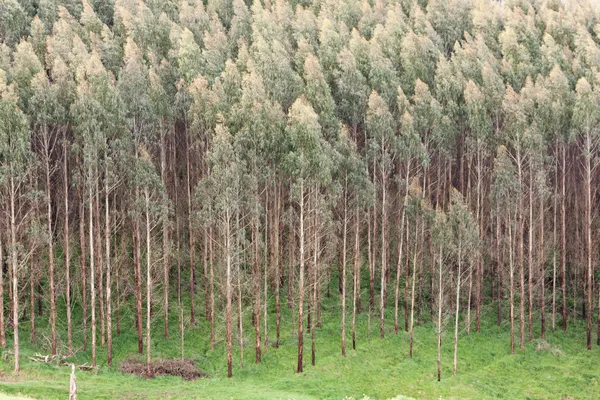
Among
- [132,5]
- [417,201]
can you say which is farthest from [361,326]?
→ [132,5]

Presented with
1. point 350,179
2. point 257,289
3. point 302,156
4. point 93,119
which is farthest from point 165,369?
point 350,179

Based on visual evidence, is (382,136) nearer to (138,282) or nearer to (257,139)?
(257,139)

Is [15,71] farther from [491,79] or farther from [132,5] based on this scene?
[491,79]

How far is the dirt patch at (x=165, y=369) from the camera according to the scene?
38812 millimetres

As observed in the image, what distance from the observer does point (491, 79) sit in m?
51.3

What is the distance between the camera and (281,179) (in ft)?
153

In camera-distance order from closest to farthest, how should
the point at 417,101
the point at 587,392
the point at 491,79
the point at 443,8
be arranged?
the point at 587,392, the point at 417,101, the point at 491,79, the point at 443,8

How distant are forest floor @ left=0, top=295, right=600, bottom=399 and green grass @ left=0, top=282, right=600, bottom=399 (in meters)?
0.06

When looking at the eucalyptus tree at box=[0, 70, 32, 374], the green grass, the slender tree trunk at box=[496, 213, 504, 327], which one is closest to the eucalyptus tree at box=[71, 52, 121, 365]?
the eucalyptus tree at box=[0, 70, 32, 374]

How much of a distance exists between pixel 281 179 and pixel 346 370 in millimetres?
13650

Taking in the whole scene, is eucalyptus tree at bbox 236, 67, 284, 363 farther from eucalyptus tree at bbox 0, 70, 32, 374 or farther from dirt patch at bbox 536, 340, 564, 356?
dirt patch at bbox 536, 340, 564, 356

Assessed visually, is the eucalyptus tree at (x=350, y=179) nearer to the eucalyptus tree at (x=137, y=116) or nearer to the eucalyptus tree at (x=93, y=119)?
the eucalyptus tree at (x=137, y=116)

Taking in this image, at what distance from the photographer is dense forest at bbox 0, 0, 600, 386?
39.9 metres

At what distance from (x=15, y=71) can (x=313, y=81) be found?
18.8 meters
